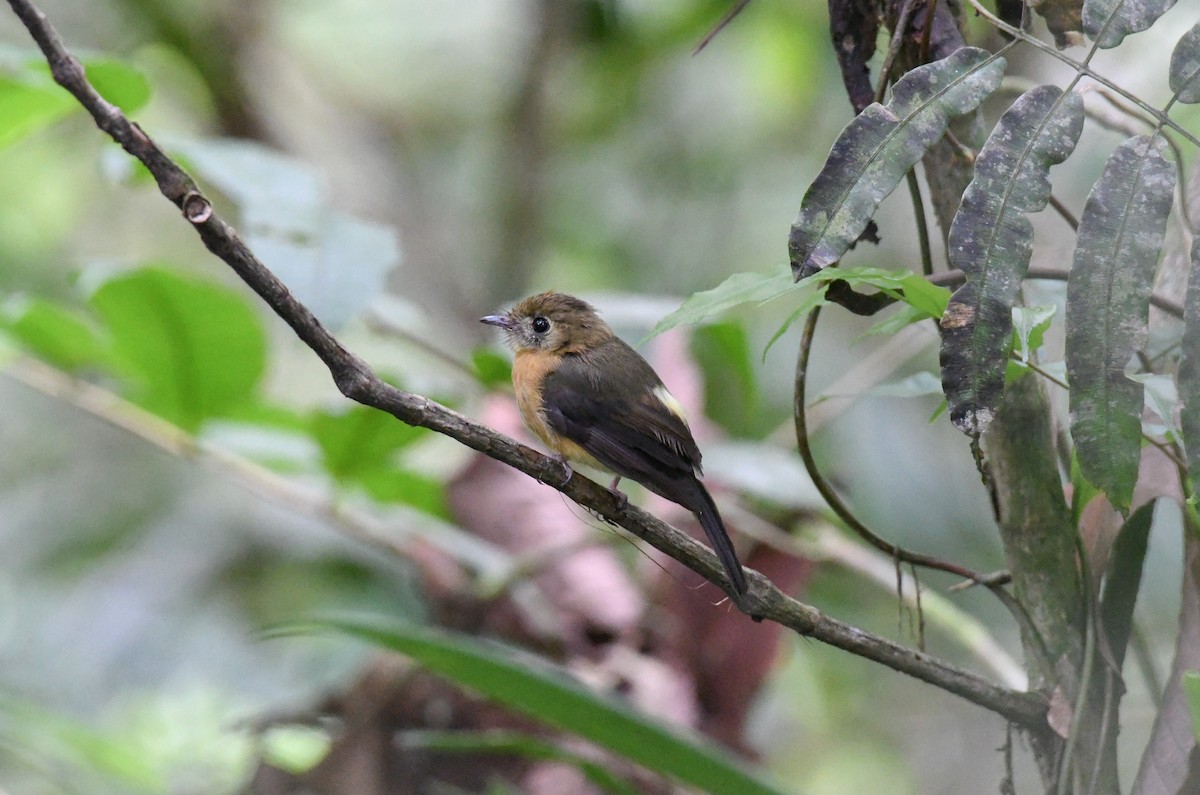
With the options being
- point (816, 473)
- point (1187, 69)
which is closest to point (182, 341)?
point (816, 473)

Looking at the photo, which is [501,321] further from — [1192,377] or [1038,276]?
[1192,377]

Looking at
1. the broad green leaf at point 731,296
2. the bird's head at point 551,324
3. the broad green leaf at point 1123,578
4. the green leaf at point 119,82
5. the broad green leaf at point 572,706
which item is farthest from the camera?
the bird's head at point 551,324

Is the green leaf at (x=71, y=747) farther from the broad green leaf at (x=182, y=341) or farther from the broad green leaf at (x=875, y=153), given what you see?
the broad green leaf at (x=875, y=153)

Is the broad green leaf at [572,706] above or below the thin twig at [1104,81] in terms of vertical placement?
below

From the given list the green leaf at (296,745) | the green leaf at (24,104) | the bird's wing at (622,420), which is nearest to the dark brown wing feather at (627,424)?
the bird's wing at (622,420)

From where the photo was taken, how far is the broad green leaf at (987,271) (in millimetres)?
1153

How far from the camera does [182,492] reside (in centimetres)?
421

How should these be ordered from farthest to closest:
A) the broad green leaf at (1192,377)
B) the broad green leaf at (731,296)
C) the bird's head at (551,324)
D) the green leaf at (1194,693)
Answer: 1. the bird's head at (551,324)
2. the broad green leaf at (731,296)
3. the green leaf at (1194,693)
4. the broad green leaf at (1192,377)

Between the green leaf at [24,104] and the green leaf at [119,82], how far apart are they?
0.09 metres

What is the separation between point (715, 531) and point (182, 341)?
1498mm

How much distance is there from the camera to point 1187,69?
47.3 inches

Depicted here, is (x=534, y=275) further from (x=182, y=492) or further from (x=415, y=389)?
(x=415, y=389)

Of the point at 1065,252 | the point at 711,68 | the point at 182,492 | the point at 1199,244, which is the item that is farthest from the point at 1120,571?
the point at 711,68

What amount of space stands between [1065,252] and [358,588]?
2.22 m
